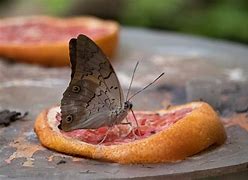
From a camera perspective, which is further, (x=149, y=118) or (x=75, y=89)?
(x=149, y=118)

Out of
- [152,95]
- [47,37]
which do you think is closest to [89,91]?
[152,95]

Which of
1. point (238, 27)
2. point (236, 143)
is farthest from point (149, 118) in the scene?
point (238, 27)

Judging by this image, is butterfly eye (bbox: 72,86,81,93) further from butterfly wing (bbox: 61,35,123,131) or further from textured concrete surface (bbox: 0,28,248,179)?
textured concrete surface (bbox: 0,28,248,179)

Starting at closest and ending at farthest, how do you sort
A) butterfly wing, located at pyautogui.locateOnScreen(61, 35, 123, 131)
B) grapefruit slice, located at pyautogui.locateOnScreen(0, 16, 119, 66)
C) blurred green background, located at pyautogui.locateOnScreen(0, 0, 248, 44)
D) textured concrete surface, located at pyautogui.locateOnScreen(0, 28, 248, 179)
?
textured concrete surface, located at pyautogui.locateOnScreen(0, 28, 248, 179)
butterfly wing, located at pyautogui.locateOnScreen(61, 35, 123, 131)
grapefruit slice, located at pyautogui.locateOnScreen(0, 16, 119, 66)
blurred green background, located at pyautogui.locateOnScreen(0, 0, 248, 44)

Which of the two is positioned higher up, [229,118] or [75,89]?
[75,89]

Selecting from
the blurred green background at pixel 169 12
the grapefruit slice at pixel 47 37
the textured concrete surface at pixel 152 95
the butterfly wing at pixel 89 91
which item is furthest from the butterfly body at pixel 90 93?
the blurred green background at pixel 169 12

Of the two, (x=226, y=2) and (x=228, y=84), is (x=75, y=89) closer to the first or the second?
(x=228, y=84)

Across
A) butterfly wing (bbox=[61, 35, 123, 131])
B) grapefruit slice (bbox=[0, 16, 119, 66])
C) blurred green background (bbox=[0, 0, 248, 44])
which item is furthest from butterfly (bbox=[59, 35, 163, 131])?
blurred green background (bbox=[0, 0, 248, 44])
